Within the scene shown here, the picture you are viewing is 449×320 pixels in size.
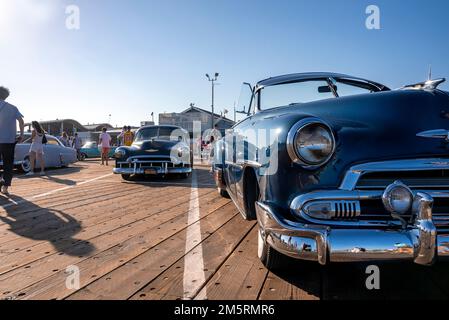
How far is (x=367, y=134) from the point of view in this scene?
76.4 inches

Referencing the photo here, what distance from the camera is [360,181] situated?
1.86m

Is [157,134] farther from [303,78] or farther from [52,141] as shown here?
[303,78]

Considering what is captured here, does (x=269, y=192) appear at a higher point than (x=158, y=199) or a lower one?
higher

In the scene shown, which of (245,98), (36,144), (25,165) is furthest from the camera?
(25,165)

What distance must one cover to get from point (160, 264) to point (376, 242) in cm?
135

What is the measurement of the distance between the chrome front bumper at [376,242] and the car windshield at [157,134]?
23.0 ft

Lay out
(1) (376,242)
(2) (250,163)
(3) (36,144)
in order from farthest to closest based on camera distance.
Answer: (3) (36,144) → (2) (250,163) → (1) (376,242)

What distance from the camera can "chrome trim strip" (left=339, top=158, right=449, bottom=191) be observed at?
1.83m

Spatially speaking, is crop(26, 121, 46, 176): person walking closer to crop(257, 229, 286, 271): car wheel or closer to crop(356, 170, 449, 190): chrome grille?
crop(257, 229, 286, 271): car wheel

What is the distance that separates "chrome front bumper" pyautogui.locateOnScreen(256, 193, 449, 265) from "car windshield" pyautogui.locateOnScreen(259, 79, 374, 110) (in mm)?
1747

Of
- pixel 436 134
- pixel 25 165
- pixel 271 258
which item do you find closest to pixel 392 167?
pixel 436 134
